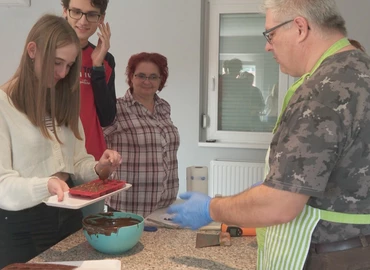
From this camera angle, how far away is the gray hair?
952 mm

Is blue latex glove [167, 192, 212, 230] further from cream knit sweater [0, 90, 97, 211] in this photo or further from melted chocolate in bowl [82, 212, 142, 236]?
cream knit sweater [0, 90, 97, 211]

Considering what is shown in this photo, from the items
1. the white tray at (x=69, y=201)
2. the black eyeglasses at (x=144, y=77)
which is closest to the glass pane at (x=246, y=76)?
the black eyeglasses at (x=144, y=77)

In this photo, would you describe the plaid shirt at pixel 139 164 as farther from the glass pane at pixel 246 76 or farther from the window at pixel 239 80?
the glass pane at pixel 246 76

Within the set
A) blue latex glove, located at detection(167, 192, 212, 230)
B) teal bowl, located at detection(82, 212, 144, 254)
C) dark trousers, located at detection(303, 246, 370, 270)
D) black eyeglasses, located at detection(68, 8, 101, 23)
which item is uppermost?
black eyeglasses, located at detection(68, 8, 101, 23)

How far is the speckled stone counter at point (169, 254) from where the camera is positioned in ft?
3.94

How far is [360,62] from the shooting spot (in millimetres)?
910

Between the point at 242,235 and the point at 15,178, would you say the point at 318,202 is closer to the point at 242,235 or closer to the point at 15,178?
the point at 242,235

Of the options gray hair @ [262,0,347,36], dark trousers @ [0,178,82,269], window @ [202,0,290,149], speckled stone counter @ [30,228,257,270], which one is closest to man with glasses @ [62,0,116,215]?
dark trousers @ [0,178,82,269]

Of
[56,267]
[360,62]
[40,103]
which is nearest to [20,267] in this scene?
[56,267]

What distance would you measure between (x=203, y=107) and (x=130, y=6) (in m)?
1.02

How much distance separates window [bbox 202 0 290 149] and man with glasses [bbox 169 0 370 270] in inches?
94.3

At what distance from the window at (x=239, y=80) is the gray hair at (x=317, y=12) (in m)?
2.41

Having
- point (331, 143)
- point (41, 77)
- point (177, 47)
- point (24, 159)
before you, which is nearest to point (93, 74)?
point (41, 77)

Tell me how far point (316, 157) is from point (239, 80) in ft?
8.76
